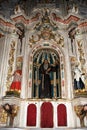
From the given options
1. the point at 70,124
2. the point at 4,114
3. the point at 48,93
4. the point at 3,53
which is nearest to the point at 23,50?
the point at 3,53

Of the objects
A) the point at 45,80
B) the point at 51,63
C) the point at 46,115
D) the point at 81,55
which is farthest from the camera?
the point at 51,63

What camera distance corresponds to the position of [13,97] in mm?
7266

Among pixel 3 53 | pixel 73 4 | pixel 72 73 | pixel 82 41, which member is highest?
pixel 73 4

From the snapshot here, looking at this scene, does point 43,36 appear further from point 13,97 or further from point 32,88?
point 13,97

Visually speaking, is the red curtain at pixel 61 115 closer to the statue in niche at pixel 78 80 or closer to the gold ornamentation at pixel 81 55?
the statue in niche at pixel 78 80

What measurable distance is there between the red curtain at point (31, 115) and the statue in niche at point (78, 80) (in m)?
1.85

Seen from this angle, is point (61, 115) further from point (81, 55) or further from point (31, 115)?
point (81, 55)

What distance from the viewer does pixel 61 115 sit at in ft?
24.8

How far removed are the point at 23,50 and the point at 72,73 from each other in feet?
8.20

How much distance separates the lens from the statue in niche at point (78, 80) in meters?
7.61

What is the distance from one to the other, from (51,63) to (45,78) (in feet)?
3.09

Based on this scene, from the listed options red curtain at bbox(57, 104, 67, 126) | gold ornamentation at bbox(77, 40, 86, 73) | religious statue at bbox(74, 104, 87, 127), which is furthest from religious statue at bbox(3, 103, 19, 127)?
gold ornamentation at bbox(77, 40, 86, 73)

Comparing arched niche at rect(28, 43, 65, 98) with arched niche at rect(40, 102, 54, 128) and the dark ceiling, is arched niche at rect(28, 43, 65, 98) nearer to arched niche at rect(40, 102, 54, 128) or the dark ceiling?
arched niche at rect(40, 102, 54, 128)

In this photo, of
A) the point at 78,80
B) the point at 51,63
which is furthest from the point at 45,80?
the point at 78,80
